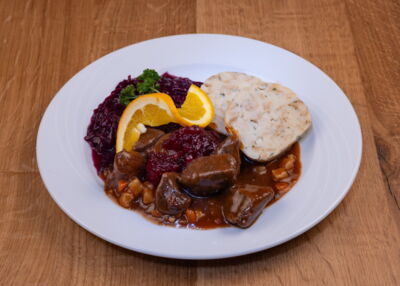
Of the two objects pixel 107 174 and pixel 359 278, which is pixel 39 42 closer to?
pixel 107 174

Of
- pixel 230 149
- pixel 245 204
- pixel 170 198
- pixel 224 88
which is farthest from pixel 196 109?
pixel 245 204

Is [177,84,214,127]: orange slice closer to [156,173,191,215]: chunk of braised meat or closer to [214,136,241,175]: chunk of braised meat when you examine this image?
[214,136,241,175]: chunk of braised meat

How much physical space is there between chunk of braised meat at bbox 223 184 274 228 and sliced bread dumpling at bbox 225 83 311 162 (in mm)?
541

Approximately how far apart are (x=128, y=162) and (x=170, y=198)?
1.33ft

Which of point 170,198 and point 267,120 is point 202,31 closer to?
point 267,120

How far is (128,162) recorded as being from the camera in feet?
10.7

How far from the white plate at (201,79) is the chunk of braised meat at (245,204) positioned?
0.06 meters

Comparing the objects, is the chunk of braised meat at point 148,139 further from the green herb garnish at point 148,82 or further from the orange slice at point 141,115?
the green herb garnish at point 148,82

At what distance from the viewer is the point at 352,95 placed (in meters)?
4.20

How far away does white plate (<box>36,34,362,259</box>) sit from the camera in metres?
2.88

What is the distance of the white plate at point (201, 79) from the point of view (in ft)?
9.46

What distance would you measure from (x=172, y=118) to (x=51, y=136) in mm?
866

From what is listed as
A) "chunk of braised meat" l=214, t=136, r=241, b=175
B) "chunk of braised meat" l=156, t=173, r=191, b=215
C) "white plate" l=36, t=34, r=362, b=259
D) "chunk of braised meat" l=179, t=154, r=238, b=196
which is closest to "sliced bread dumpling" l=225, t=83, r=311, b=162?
"white plate" l=36, t=34, r=362, b=259

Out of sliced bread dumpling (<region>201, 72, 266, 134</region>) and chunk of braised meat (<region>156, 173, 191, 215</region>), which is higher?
chunk of braised meat (<region>156, 173, 191, 215</region>)
